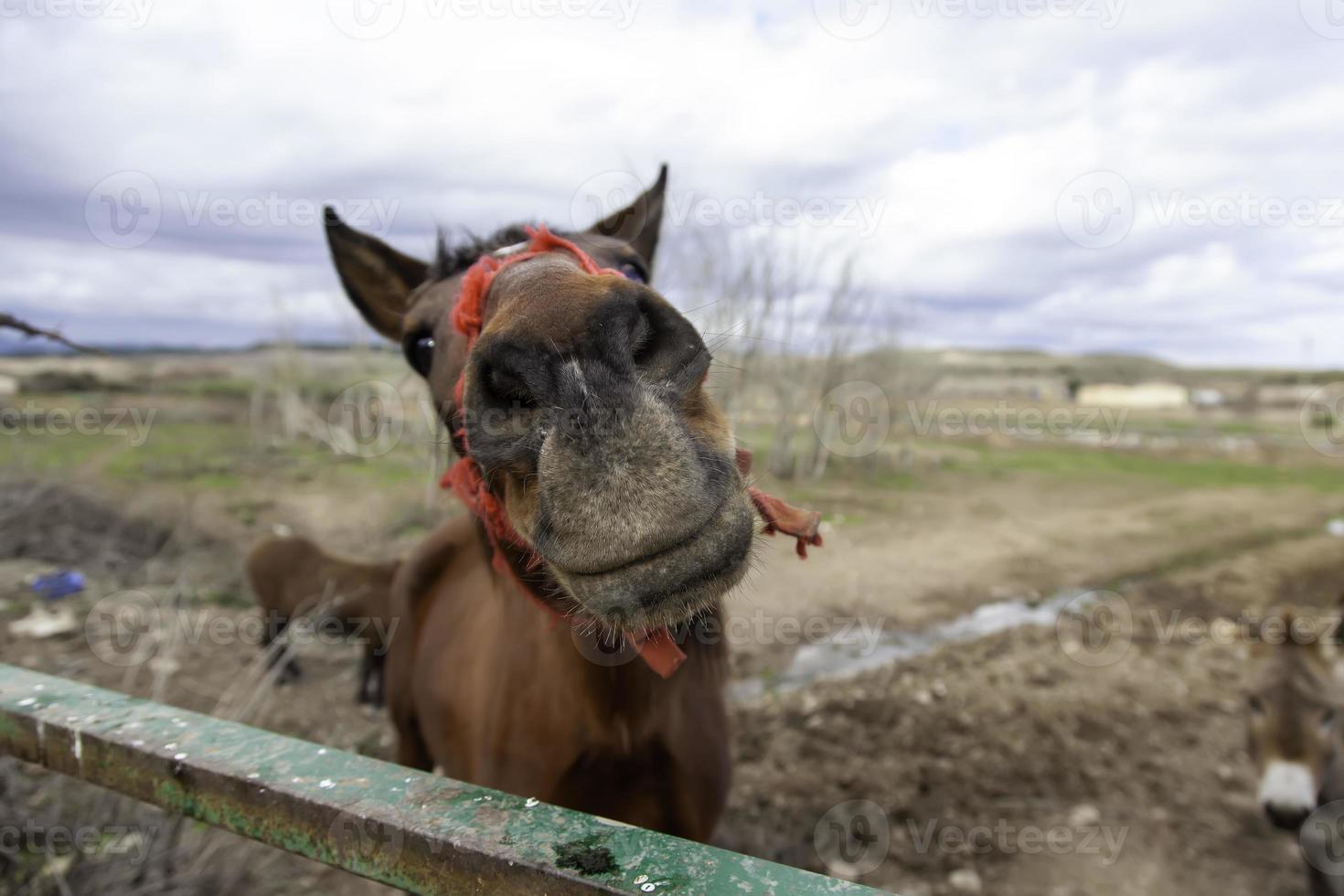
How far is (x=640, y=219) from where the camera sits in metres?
3.51

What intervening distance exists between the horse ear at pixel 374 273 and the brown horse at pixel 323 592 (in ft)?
12.1

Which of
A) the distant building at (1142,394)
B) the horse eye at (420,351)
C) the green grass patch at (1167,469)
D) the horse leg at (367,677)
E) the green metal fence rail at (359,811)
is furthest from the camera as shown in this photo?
the distant building at (1142,394)

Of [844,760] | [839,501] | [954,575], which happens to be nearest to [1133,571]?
[954,575]

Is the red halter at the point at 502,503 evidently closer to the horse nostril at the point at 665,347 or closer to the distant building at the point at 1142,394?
the horse nostril at the point at 665,347

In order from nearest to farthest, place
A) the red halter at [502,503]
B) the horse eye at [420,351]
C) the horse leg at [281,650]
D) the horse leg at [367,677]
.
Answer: the red halter at [502,503] < the horse eye at [420,351] < the horse leg at [367,677] < the horse leg at [281,650]

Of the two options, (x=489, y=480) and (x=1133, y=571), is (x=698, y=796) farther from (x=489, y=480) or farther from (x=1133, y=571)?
(x=1133, y=571)

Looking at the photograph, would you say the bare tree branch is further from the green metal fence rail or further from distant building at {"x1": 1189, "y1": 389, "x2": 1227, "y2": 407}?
distant building at {"x1": 1189, "y1": 389, "x2": 1227, "y2": 407}

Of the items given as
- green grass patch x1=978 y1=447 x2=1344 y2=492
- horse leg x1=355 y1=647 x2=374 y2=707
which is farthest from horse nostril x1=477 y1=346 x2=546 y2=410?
green grass patch x1=978 y1=447 x2=1344 y2=492

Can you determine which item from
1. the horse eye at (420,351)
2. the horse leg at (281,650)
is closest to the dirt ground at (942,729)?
the horse leg at (281,650)

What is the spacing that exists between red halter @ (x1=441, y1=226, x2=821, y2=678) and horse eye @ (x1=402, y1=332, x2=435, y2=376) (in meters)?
0.47

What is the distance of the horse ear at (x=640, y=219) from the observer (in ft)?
11.5

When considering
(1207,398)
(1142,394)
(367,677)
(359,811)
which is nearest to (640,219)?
(359,811)

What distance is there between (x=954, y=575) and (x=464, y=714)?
11.5 m

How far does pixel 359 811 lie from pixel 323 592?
619cm
